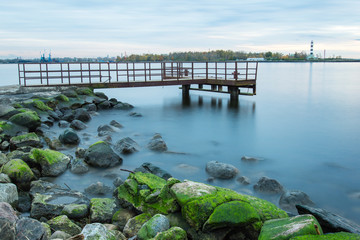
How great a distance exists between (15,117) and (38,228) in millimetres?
9494

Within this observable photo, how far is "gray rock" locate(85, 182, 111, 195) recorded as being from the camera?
820 centimetres

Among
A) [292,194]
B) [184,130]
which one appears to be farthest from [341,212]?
[184,130]

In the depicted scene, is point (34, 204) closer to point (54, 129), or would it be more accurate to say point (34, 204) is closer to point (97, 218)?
point (97, 218)

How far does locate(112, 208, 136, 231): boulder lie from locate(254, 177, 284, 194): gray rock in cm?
346

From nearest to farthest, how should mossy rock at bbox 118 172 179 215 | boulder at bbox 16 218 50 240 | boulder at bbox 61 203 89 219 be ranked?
boulder at bbox 16 218 50 240
mossy rock at bbox 118 172 179 215
boulder at bbox 61 203 89 219

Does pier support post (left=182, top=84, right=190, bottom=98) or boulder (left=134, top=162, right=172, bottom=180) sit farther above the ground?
pier support post (left=182, top=84, right=190, bottom=98)

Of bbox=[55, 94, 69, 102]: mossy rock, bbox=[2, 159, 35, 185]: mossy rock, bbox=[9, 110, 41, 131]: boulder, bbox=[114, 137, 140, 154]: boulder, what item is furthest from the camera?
bbox=[55, 94, 69, 102]: mossy rock

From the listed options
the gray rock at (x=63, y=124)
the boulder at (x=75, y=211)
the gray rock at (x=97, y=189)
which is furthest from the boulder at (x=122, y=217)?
the gray rock at (x=63, y=124)

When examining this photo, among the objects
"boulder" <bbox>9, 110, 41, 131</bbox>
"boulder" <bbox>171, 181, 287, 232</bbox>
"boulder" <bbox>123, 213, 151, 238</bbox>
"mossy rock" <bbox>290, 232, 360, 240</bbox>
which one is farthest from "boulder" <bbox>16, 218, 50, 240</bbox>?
"boulder" <bbox>9, 110, 41, 131</bbox>

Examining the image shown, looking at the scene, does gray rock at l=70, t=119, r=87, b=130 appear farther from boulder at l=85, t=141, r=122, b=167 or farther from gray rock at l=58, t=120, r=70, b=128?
boulder at l=85, t=141, r=122, b=167

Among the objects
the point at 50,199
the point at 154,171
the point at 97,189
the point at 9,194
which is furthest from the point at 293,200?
the point at 9,194

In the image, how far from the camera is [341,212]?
25.6 feet

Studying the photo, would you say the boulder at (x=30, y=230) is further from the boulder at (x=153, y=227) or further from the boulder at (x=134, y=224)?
the boulder at (x=153, y=227)

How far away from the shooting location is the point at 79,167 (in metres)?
9.70
